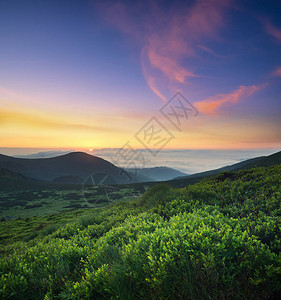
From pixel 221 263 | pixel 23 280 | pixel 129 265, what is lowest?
pixel 23 280

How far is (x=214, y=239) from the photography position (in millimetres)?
3918

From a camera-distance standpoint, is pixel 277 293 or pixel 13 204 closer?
pixel 277 293

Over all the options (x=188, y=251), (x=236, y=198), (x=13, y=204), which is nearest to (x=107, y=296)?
(x=188, y=251)

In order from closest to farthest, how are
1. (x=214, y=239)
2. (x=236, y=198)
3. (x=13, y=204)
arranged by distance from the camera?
(x=214, y=239)
(x=236, y=198)
(x=13, y=204)

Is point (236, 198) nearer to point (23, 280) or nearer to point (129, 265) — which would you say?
point (129, 265)

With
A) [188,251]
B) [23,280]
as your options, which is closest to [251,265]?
[188,251]

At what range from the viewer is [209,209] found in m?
6.83

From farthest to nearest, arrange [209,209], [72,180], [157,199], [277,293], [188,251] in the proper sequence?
[72,180] < [157,199] < [209,209] < [188,251] < [277,293]

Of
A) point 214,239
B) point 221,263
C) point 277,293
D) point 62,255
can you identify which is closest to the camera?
point 277,293

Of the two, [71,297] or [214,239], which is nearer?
[71,297]

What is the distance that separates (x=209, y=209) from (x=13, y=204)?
199ft

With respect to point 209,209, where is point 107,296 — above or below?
below

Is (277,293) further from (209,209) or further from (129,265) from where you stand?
(209,209)

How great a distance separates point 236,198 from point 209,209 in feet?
5.96
